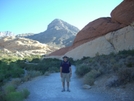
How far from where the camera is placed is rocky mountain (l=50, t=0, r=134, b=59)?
98.2 feet

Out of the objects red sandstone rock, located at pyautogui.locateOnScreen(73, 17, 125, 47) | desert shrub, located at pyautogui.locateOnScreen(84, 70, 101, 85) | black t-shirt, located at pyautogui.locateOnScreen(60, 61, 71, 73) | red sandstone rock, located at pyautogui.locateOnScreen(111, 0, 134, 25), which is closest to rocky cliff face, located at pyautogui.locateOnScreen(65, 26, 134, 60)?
red sandstone rock, located at pyautogui.locateOnScreen(73, 17, 125, 47)

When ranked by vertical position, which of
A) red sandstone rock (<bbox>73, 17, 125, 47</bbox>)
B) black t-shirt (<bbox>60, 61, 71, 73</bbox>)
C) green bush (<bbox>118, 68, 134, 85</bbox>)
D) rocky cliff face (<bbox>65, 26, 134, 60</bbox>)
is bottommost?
green bush (<bbox>118, 68, 134, 85</bbox>)

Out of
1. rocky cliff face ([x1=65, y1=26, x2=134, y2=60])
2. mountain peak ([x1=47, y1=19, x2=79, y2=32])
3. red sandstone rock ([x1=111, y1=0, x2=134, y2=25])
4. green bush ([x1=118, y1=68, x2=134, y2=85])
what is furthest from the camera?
mountain peak ([x1=47, y1=19, x2=79, y2=32])

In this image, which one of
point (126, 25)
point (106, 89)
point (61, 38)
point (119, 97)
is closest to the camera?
point (119, 97)

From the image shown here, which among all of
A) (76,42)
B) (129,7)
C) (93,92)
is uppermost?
(129,7)

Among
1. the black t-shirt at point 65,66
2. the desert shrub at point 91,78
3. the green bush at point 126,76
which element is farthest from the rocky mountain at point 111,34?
the black t-shirt at point 65,66

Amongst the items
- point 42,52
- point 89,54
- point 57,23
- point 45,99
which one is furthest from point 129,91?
point 57,23

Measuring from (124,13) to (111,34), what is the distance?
4.12m

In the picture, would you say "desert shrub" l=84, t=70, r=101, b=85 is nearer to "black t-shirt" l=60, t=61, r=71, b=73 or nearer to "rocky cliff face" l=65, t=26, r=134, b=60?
"black t-shirt" l=60, t=61, r=71, b=73

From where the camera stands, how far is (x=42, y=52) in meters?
84.6

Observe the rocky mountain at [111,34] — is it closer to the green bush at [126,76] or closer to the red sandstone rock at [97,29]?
the red sandstone rock at [97,29]

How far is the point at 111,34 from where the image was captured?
33.2 metres

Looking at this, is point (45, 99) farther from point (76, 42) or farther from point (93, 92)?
point (76, 42)

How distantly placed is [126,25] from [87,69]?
703 inches
